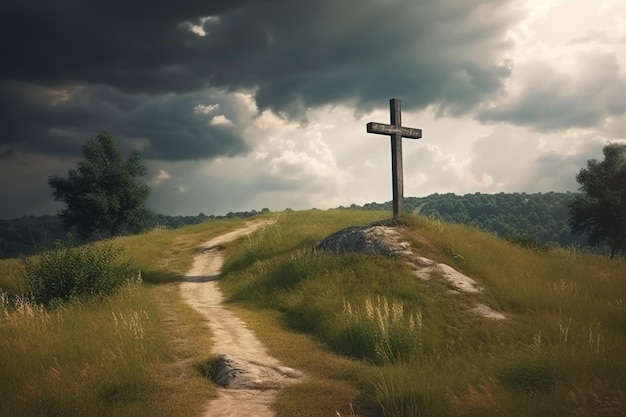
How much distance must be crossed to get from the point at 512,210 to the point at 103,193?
88.5m

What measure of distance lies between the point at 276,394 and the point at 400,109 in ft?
46.0

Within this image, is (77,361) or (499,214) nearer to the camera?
(77,361)

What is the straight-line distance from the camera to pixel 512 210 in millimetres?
106000

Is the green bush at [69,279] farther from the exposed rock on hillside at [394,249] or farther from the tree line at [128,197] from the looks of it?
the tree line at [128,197]

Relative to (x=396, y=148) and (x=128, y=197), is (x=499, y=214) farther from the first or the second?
(x=396, y=148)

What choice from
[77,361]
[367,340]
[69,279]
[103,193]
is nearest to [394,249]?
[367,340]

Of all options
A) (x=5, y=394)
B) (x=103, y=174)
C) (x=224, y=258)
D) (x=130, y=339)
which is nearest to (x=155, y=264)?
(x=224, y=258)

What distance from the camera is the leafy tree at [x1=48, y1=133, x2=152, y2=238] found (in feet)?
135

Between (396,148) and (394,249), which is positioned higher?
(396,148)

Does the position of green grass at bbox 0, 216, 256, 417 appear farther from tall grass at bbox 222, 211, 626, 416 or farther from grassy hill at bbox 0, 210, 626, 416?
tall grass at bbox 222, 211, 626, 416

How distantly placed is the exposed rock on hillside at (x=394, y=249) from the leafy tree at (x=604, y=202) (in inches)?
1219

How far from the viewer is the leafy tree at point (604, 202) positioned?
40.5m

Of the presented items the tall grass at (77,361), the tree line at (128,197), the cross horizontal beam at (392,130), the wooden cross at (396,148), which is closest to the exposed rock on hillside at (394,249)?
the wooden cross at (396,148)

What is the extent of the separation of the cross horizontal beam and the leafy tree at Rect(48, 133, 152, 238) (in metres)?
29.6
